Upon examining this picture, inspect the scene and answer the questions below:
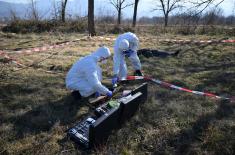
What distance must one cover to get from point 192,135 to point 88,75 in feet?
7.11

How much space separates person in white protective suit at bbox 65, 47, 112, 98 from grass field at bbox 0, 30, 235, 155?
39 cm

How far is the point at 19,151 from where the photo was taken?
4.14 m

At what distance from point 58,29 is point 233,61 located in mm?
12795

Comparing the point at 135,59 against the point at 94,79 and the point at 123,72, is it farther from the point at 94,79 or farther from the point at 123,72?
the point at 94,79

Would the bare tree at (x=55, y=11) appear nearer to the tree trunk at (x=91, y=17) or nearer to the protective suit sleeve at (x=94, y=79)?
the tree trunk at (x=91, y=17)

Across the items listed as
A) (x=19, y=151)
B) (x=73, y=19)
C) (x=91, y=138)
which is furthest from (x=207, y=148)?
(x=73, y=19)

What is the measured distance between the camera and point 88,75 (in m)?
5.40

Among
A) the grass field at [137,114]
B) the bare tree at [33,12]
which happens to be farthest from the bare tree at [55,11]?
the grass field at [137,114]

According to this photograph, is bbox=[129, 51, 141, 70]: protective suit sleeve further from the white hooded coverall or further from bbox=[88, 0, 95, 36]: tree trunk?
bbox=[88, 0, 95, 36]: tree trunk

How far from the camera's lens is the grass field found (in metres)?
4.34

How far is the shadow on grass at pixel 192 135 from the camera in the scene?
4.31 m

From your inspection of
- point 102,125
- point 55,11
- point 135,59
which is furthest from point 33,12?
point 102,125

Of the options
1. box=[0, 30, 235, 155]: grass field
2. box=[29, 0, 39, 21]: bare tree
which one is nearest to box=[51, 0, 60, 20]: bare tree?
box=[29, 0, 39, 21]: bare tree

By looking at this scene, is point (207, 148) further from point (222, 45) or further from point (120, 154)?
point (222, 45)
